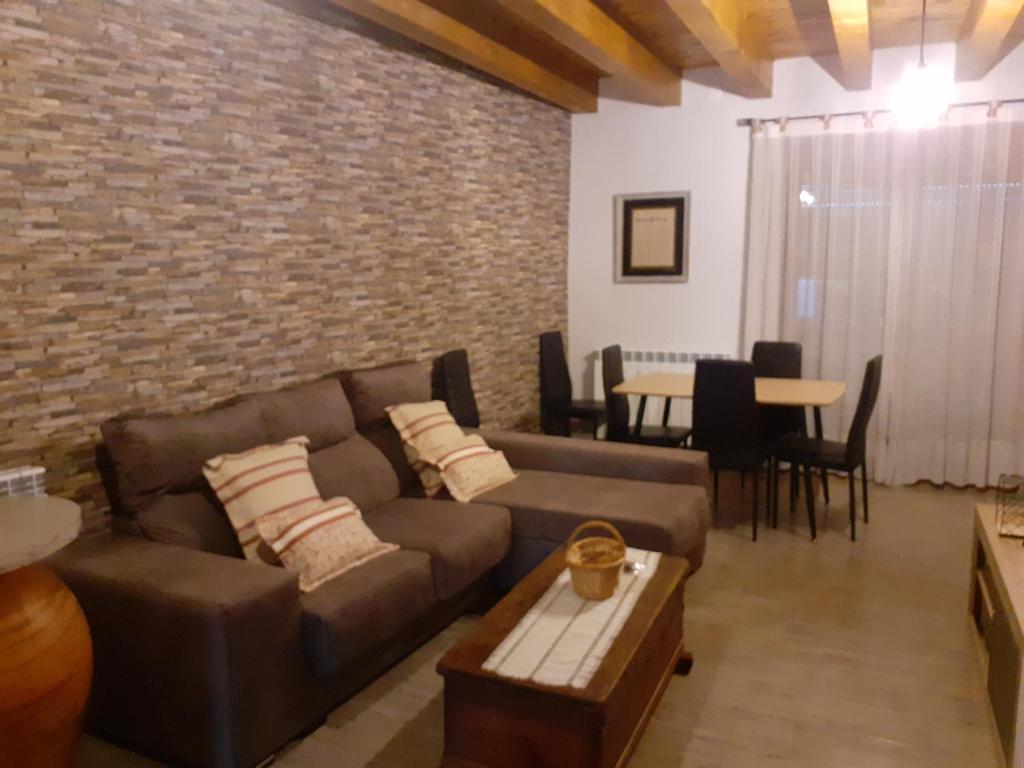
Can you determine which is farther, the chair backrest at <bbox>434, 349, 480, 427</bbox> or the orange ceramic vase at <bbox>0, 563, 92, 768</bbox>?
the chair backrest at <bbox>434, 349, 480, 427</bbox>

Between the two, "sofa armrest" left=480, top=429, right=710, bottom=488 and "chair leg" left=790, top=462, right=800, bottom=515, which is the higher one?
"sofa armrest" left=480, top=429, right=710, bottom=488

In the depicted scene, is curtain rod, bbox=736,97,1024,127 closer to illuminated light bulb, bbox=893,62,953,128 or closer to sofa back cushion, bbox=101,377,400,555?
illuminated light bulb, bbox=893,62,953,128

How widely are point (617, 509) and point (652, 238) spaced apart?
3.03 meters

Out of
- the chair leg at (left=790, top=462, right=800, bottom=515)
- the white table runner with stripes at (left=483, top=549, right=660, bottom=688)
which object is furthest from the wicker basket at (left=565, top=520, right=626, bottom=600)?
the chair leg at (left=790, top=462, right=800, bottom=515)

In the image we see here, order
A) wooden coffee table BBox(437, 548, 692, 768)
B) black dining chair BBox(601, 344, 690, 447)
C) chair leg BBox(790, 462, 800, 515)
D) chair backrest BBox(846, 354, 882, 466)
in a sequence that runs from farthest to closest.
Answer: black dining chair BBox(601, 344, 690, 447)
chair leg BBox(790, 462, 800, 515)
chair backrest BBox(846, 354, 882, 466)
wooden coffee table BBox(437, 548, 692, 768)

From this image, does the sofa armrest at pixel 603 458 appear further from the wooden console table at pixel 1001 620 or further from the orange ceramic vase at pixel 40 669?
the orange ceramic vase at pixel 40 669

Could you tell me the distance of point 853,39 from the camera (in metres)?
Result: 4.16

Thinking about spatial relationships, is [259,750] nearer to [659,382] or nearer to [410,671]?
[410,671]

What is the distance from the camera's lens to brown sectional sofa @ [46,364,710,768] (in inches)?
85.4

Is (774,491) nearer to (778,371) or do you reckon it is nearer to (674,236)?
(778,371)

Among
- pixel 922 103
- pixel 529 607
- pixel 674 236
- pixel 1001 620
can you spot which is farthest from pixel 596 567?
pixel 674 236

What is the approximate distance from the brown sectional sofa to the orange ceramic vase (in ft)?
0.69

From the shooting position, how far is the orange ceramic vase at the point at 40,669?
187cm

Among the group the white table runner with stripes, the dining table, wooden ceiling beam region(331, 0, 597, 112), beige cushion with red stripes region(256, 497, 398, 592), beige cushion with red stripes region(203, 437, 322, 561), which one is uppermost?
wooden ceiling beam region(331, 0, 597, 112)
